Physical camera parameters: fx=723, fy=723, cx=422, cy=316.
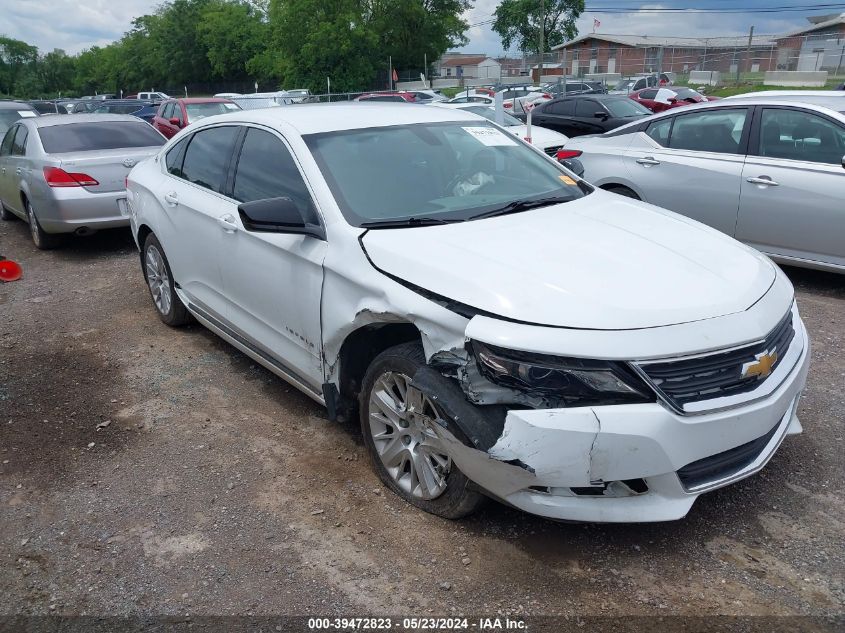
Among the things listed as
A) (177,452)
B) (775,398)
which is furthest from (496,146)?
(177,452)

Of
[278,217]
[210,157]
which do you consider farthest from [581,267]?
[210,157]

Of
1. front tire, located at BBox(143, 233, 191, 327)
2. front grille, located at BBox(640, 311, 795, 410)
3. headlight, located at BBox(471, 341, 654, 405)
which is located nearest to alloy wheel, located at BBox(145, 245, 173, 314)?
front tire, located at BBox(143, 233, 191, 327)

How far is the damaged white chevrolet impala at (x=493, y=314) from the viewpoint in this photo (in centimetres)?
260

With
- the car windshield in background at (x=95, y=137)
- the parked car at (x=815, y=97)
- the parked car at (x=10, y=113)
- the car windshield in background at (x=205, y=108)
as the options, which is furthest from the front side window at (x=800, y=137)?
the parked car at (x=10, y=113)

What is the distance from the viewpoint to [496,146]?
14.3 feet

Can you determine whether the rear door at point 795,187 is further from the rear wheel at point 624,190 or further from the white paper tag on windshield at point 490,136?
the white paper tag on windshield at point 490,136

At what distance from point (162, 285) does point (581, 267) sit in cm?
378

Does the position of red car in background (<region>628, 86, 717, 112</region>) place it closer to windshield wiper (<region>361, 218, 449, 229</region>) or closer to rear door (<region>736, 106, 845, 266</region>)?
rear door (<region>736, 106, 845, 266</region>)

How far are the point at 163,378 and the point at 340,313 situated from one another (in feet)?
6.91

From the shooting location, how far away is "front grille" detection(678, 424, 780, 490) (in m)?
2.71

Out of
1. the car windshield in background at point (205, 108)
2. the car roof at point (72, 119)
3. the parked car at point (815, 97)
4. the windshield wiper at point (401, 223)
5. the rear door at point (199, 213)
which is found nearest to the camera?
the windshield wiper at point (401, 223)

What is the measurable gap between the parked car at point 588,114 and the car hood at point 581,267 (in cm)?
1068

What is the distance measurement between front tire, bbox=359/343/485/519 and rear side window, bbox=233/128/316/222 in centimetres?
96

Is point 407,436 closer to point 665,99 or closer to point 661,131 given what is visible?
point 661,131
